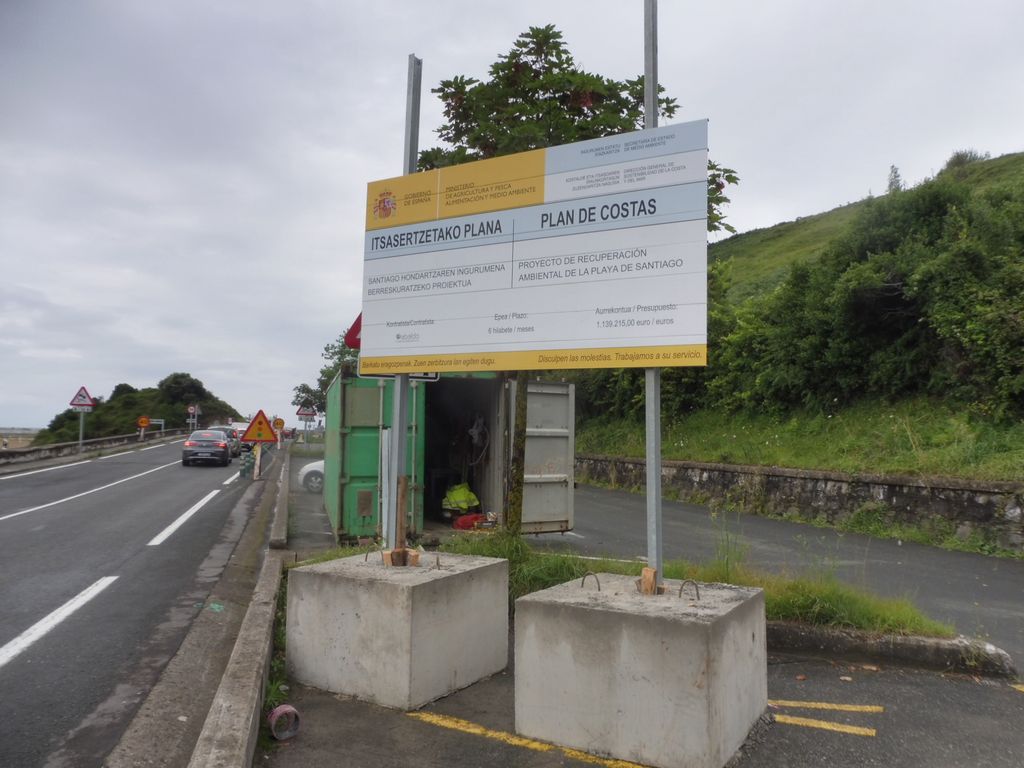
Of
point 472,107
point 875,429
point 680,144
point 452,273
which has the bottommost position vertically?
point 875,429

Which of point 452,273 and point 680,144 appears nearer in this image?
point 680,144

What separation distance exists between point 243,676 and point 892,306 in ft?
49.4

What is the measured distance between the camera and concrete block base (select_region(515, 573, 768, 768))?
11.4 ft

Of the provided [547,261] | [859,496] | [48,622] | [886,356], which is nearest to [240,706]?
[547,261]

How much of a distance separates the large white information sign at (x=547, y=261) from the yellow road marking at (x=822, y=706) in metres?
2.15

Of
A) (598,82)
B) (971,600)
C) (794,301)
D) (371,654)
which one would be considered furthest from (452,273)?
(794,301)

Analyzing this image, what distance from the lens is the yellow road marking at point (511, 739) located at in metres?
3.67

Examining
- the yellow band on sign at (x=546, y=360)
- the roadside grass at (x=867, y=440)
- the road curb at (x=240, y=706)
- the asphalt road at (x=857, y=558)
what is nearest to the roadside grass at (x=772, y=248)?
the roadside grass at (x=867, y=440)

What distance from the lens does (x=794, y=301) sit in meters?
18.5

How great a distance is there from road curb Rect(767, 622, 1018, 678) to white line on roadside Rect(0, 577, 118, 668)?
5.69 metres

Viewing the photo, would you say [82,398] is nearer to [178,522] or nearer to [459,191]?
[178,522]

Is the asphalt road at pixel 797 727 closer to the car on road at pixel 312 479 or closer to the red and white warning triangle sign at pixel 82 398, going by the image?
the car on road at pixel 312 479

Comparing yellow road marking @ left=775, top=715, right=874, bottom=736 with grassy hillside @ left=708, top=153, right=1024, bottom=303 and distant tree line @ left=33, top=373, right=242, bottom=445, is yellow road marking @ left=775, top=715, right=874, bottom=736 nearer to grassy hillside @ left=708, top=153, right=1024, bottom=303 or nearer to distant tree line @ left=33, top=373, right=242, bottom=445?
grassy hillside @ left=708, top=153, right=1024, bottom=303

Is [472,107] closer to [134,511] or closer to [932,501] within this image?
[932,501]
